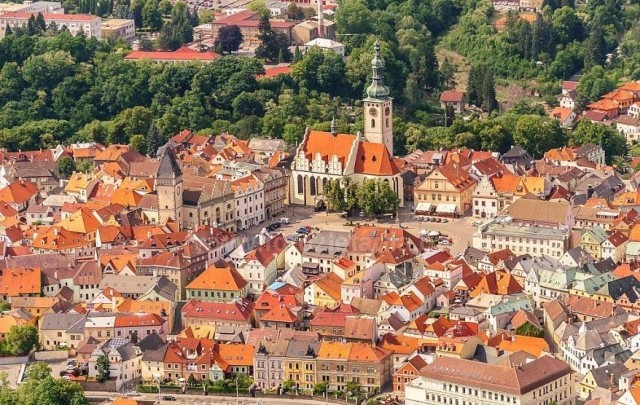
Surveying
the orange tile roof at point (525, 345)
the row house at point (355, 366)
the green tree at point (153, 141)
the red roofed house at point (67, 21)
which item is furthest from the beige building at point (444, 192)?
the red roofed house at point (67, 21)

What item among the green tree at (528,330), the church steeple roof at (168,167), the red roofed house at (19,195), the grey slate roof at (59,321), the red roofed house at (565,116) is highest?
the church steeple roof at (168,167)

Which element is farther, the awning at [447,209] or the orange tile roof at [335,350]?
the awning at [447,209]

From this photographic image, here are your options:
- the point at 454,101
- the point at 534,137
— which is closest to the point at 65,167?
the point at 534,137

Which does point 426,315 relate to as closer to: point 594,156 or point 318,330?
point 318,330

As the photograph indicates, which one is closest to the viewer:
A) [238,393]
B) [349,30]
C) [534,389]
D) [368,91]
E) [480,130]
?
[534,389]

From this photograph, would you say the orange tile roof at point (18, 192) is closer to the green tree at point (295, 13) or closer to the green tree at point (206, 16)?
the green tree at point (295, 13)

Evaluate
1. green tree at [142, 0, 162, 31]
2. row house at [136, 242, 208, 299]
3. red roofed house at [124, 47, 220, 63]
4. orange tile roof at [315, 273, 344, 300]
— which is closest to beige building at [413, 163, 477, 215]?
orange tile roof at [315, 273, 344, 300]

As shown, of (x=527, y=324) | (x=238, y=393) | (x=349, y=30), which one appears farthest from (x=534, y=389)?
(x=349, y=30)

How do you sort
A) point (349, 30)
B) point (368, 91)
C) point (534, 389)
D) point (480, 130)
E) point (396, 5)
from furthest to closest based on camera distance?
point (396, 5), point (349, 30), point (480, 130), point (368, 91), point (534, 389)
